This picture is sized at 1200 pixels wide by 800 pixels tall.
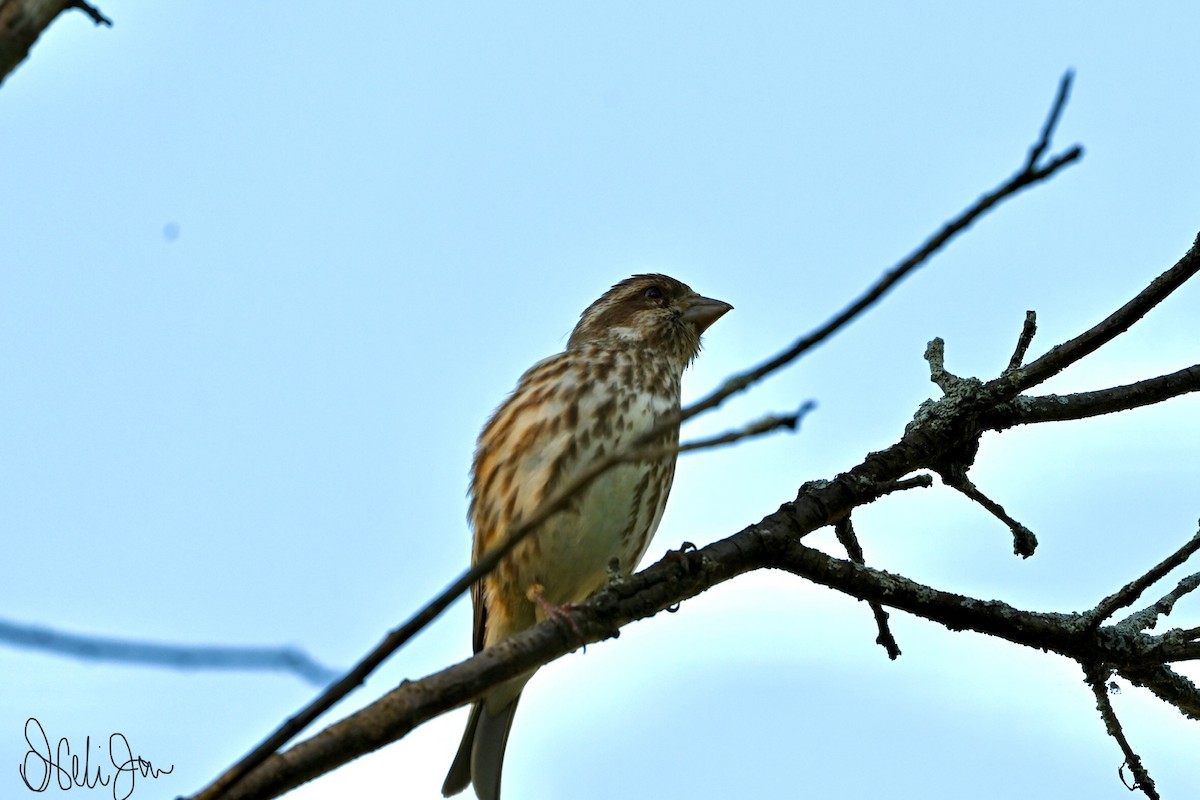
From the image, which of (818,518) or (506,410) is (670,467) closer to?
(506,410)

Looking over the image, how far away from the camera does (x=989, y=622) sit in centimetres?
479

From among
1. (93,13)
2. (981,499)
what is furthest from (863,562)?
(93,13)

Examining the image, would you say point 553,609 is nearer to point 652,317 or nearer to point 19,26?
point 652,317

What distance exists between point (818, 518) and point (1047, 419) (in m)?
1.13

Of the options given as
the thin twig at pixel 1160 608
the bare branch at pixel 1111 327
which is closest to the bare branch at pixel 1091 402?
the bare branch at pixel 1111 327

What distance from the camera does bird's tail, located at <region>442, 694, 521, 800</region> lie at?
236 inches

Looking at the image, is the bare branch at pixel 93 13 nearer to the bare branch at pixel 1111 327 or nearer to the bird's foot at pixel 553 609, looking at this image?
the bird's foot at pixel 553 609

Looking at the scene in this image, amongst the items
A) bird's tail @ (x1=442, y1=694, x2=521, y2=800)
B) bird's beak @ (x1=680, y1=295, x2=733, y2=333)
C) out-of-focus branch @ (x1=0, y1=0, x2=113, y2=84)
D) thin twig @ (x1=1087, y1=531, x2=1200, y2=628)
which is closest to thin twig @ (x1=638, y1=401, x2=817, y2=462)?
out-of-focus branch @ (x1=0, y1=0, x2=113, y2=84)

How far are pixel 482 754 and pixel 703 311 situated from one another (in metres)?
2.92

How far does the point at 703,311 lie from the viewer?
25.3 feet

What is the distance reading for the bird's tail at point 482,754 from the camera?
5.99m

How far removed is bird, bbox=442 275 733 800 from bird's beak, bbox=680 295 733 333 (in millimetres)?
Result: 1088

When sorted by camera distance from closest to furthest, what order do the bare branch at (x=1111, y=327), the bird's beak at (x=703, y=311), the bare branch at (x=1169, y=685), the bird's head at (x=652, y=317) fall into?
the bare branch at (x=1111, y=327)
the bare branch at (x=1169, y=685)
the bird's head at (x=652, y=317)
the bird's beak at (x=703, y=311)

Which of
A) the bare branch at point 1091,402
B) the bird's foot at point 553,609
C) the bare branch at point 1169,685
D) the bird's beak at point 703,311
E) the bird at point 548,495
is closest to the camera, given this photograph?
the bird's foot at point 553,609
